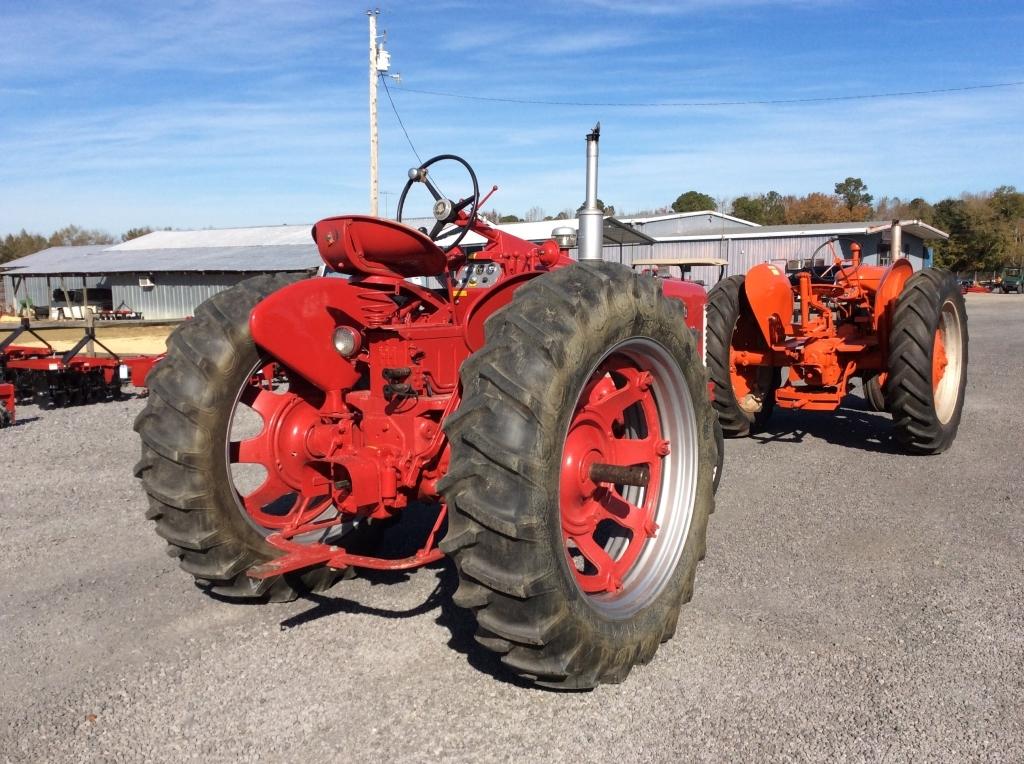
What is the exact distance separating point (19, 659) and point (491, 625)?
217 cm

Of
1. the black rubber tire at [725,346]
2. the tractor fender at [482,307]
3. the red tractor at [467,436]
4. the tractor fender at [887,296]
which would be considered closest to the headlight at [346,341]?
the red tractor at [467,436]

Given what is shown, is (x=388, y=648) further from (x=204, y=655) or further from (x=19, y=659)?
(x=19, y=659)

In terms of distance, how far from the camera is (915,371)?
6.79m

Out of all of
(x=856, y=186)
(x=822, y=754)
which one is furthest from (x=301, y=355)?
(x=856, y=186)

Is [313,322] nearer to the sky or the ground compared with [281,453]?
nearer to the sky

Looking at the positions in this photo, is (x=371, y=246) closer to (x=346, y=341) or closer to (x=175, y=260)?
(x=346, y=341)

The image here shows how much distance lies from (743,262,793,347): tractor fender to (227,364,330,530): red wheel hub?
475 centimetres

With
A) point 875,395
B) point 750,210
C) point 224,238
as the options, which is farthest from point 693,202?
point 875,395

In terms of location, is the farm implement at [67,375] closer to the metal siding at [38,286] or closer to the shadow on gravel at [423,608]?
the shadow on gravel at [423,608]

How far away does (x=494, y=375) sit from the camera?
270 cm

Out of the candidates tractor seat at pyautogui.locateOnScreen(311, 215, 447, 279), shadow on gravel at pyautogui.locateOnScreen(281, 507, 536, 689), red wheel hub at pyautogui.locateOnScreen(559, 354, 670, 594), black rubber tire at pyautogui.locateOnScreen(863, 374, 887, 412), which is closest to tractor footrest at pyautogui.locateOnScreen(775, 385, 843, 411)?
black rubber tire at pyautogui.locateOnScreen(863, 374, 887, 412)

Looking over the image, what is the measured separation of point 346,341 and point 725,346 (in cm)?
477

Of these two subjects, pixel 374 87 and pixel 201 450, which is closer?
pixel 201 450

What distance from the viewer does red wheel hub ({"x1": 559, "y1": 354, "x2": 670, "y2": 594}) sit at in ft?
10.8
